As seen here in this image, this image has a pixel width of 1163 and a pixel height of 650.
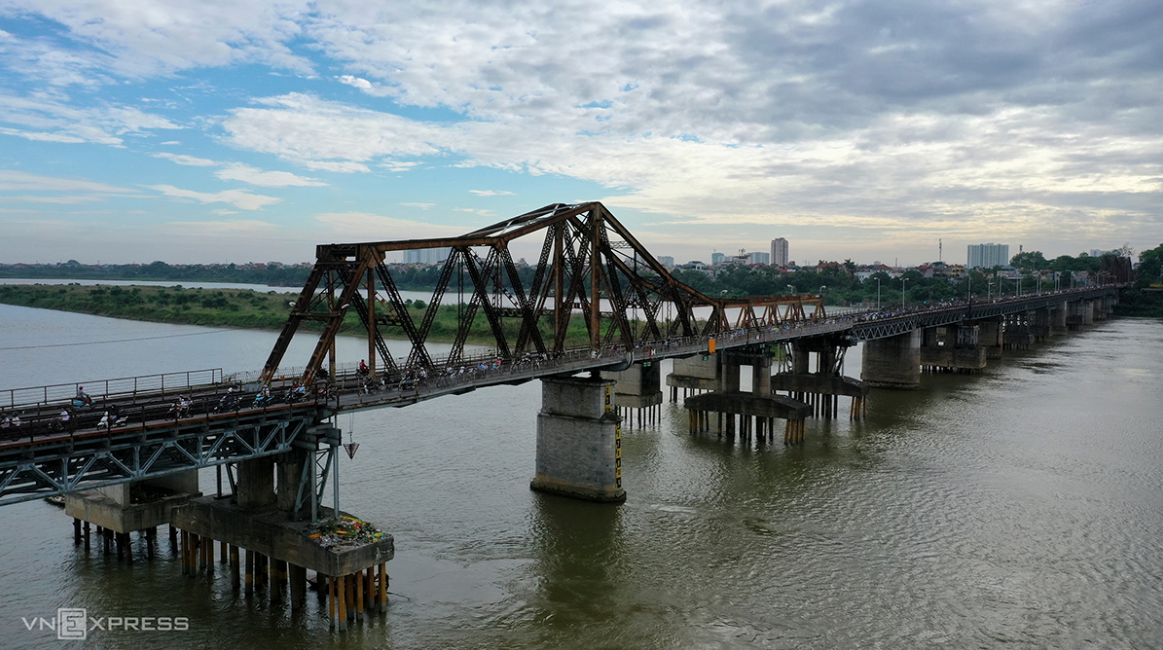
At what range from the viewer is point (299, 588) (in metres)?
28.2

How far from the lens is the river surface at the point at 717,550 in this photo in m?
27.6

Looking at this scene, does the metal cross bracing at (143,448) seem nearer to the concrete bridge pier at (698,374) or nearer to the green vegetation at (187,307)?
the concrete bridge pier at (698,374)

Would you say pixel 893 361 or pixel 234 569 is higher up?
pixel 893 361

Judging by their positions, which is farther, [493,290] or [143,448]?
[493,290]

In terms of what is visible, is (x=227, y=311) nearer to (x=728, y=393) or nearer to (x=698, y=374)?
(x=698, y=374)

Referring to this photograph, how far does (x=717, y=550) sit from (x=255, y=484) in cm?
1925

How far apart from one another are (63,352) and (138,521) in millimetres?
77978

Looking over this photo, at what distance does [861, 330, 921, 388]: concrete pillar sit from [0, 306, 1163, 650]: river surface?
71.8 feet

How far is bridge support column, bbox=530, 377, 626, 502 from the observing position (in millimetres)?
41500

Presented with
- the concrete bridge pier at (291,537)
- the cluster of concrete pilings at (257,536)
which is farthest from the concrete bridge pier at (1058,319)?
the cluster of concrete pilings at (257,536)

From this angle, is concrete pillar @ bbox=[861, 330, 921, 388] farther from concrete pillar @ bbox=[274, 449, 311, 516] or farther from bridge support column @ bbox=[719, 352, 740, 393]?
concrete pillar @ bbox=[274, 449, 311, 516]
